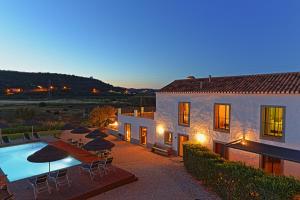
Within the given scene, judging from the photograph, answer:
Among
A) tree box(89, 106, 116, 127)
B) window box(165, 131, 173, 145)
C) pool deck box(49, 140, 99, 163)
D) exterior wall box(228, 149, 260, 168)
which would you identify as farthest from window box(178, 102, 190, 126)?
tree box(89, 106, 116, 127)

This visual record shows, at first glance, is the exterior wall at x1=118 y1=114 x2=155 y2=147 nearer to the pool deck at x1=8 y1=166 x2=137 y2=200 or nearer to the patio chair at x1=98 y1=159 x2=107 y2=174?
the pool deck at x1=8 y1=166 x2=137 y2=200

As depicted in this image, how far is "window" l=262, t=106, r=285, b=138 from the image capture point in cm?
1406

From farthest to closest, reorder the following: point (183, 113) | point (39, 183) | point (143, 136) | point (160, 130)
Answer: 1. point (143, 136)
2. point (160, 130)
3. point (183, 113)
4. point (39, 183)

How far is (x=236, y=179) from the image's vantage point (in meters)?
10.7

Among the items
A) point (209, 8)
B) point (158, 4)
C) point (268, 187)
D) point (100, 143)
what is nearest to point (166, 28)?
point (158, 4)

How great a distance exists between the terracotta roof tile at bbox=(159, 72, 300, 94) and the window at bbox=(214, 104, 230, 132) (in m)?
1.34

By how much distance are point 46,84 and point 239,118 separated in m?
86.3

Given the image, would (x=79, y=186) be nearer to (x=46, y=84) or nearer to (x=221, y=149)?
(x=221, y=149)

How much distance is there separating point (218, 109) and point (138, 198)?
9.08 metres

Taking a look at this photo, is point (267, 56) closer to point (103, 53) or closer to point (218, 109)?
point (103, 53)

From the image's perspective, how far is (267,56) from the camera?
53312mm

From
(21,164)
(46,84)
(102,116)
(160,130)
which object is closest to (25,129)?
(102,116)

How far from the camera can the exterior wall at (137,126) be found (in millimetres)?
23625

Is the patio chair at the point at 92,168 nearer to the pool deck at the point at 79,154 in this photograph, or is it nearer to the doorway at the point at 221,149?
the pool deck at the point at 79,154
